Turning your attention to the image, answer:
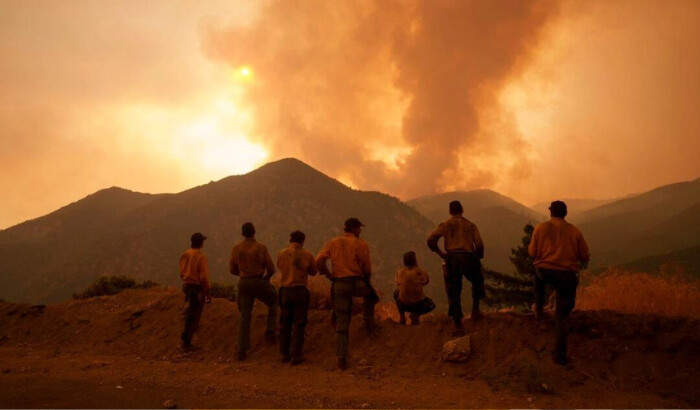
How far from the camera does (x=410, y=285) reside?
Answer: 9.07 m

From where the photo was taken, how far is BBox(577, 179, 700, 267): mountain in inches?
4077

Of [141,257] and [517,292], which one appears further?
[141,257]

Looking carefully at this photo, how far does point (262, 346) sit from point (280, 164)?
12830 centimetres

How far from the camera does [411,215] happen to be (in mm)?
134000

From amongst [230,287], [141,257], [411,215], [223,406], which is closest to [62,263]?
[141,257]

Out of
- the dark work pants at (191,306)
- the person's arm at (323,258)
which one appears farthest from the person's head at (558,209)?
the dark work pants at (191,306)

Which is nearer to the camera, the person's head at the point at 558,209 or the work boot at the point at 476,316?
the person's head at the point at 558,209

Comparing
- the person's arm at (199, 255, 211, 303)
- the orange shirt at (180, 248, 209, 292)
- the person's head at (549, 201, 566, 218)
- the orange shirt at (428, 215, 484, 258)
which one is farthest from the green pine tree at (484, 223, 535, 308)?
the orange shirt at (180, 248, 209, 292)

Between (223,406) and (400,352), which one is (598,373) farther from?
(223,406)

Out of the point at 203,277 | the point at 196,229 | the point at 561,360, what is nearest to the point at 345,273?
the point at 203,277

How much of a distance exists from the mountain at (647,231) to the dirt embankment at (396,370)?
251 feet

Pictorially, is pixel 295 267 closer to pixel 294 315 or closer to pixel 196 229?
pixel 294 315

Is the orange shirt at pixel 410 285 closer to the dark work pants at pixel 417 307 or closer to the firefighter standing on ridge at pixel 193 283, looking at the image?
the dark work pants at pixel 417 307

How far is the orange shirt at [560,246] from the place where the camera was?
6895 mm
